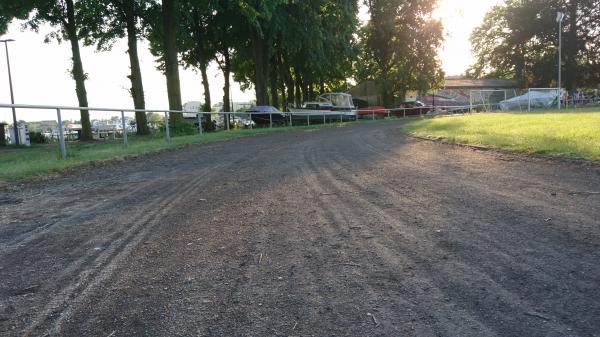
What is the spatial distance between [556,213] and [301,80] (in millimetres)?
41971

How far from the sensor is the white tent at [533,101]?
34.4m

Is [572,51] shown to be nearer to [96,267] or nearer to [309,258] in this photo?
[309,258]

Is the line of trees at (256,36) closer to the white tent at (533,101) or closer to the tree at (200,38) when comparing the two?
the tree at (200,38)

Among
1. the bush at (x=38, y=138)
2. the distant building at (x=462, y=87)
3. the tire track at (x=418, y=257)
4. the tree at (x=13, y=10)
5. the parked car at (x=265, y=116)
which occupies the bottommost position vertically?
the tire track at (x=418, y=257)

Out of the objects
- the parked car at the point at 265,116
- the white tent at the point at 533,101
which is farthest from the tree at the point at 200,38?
the white tent at the point at 533,101

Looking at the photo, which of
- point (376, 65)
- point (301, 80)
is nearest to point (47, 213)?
point (301, 80)

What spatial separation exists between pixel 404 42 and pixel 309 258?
145 ft

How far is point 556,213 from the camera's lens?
4410 mm

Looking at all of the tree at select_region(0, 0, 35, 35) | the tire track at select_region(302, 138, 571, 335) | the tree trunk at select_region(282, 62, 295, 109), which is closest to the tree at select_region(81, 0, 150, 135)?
the tree at select_region(0, 0, 35, 35)

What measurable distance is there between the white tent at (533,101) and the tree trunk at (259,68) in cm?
1766

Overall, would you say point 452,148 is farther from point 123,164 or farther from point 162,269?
point 162,269

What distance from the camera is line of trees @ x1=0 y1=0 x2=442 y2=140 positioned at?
2172 cm

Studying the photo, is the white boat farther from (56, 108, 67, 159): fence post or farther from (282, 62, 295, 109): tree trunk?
(56, 108, 67, 159): fence post

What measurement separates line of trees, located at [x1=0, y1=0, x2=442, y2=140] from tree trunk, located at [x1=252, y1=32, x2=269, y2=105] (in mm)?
63
